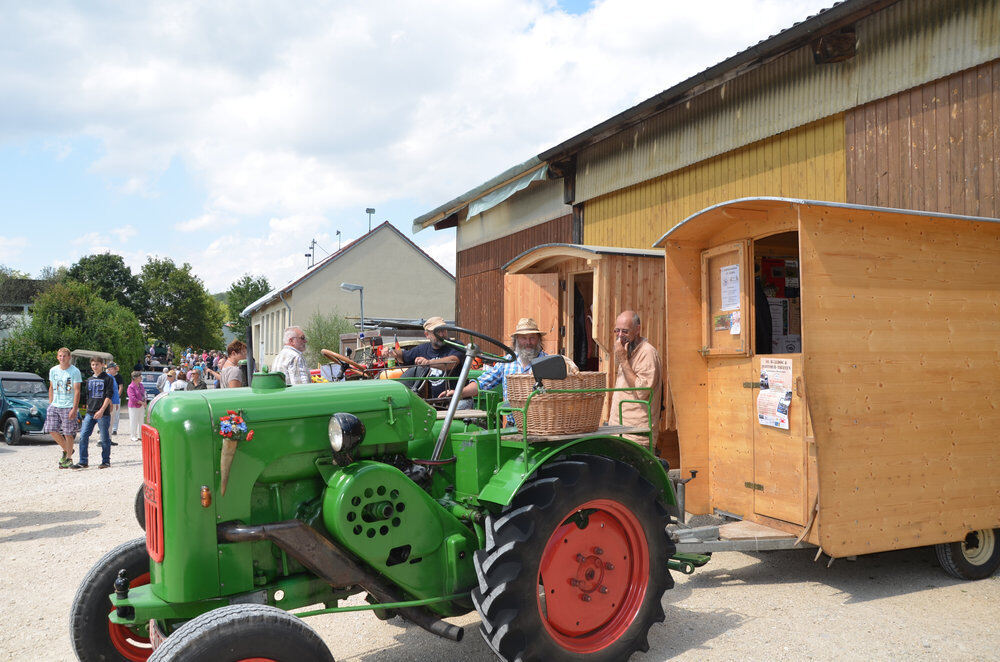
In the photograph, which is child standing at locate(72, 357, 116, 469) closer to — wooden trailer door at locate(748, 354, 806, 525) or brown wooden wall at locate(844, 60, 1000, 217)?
wooden trailer door at locate(748, 354, 806, 525)

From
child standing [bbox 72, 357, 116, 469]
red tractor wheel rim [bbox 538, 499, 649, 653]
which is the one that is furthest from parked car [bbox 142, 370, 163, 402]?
red tractor wheel rim [bbox 538, 499, 649, 653]

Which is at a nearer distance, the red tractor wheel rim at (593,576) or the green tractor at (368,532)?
the green tractor at (368,532)

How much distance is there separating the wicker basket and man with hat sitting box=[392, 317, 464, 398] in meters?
1.36

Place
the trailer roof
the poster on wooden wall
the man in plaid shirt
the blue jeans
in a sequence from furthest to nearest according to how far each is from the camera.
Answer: the blue jeans, the poster on wooden wall, the man in plaid shirt, the trailer roof

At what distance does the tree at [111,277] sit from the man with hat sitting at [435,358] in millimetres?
47470

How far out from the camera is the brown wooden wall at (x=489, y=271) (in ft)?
36.8

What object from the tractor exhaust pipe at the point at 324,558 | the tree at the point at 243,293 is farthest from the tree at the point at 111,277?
the tractor exhaust pipe at the point at 324,558

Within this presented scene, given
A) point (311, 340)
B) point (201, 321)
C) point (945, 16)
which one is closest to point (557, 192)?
point (945, 16)

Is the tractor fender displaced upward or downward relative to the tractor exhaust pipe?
upward

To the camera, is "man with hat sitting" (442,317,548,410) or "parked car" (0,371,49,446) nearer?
"man with hat sitting" (442,317,548,410)

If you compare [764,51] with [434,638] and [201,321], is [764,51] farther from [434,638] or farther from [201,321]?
[201,321]

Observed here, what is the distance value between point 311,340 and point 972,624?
28.2 meters

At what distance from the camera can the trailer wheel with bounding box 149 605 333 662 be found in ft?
8.28

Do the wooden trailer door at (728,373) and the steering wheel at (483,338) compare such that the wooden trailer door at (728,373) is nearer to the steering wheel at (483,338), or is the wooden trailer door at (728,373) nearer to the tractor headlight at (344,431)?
the steering wheel at (483,338)
